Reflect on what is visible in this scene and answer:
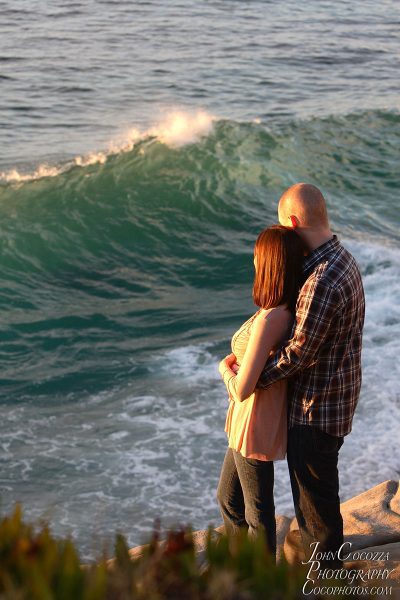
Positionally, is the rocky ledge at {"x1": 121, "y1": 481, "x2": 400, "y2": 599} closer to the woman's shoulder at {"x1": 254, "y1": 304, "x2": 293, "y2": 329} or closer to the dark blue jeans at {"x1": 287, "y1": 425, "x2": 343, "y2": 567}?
the dark blue jeans at {"x1": 287, "y1": 425, "x2": 343, "y2": 567}

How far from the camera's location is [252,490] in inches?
158

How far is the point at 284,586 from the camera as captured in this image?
2381 mm

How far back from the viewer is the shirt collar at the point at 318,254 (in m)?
3.76

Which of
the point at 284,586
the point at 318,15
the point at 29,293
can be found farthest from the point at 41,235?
the point at 318,15

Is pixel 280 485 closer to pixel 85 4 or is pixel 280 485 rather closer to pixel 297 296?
pixel 297 296

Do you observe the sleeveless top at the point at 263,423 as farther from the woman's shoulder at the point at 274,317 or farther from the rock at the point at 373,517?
the rock at the point at 373,517

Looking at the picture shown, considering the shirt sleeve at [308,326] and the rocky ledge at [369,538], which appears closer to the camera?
the shirt sleeve at [308,326]

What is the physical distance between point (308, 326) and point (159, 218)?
9949 mm


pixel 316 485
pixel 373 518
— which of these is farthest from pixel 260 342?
pixel 373 518

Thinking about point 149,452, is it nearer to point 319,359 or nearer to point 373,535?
point 373,535

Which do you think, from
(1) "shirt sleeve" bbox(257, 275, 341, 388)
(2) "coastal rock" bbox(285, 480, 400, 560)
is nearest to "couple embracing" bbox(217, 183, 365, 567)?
(1) "shirt sleeve" bbox(257, 275, 341, 388)

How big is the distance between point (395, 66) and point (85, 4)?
7650 millimetres

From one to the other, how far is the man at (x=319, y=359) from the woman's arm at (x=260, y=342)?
0.04 metres

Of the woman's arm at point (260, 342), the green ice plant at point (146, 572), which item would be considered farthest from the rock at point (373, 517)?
the green ice plant at point (146, 572)
